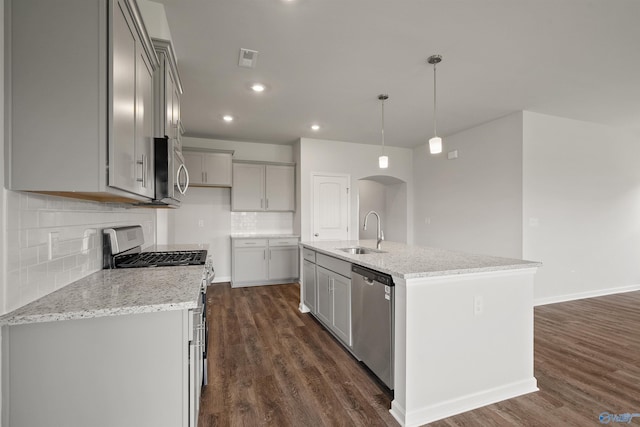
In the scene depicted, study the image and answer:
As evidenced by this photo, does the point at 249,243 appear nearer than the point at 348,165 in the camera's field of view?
Yes

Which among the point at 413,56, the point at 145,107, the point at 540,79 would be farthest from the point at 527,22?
the point at 145,107

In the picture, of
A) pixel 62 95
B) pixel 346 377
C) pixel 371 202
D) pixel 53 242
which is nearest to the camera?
pixel 62 95

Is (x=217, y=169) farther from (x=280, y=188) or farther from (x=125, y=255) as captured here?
(x=125, y=255)

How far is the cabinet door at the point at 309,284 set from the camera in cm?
345

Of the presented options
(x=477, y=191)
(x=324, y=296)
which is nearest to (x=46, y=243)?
(x=324, y=296)

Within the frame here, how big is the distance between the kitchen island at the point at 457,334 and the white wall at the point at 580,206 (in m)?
2.41

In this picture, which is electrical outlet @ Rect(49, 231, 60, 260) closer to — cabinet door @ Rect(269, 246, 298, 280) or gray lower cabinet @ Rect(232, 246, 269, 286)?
gray lower cabinet @ Rect(232, 246, 269, 286)

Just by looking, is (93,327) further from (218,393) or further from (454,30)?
(454,30)

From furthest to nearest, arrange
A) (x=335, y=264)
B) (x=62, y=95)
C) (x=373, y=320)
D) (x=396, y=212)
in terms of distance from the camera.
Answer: (x=396, y=212) < (x=335, y=264) < (x=373, y=320) < (x=62, y=95)

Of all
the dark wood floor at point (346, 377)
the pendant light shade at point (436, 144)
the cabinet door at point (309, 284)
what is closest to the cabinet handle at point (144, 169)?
the dark wood floor at point (346, 377)

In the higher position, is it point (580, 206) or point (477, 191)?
point (477, 191)

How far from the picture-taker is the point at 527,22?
7.39 ft

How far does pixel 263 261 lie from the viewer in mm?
5312

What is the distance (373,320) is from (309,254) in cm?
147
